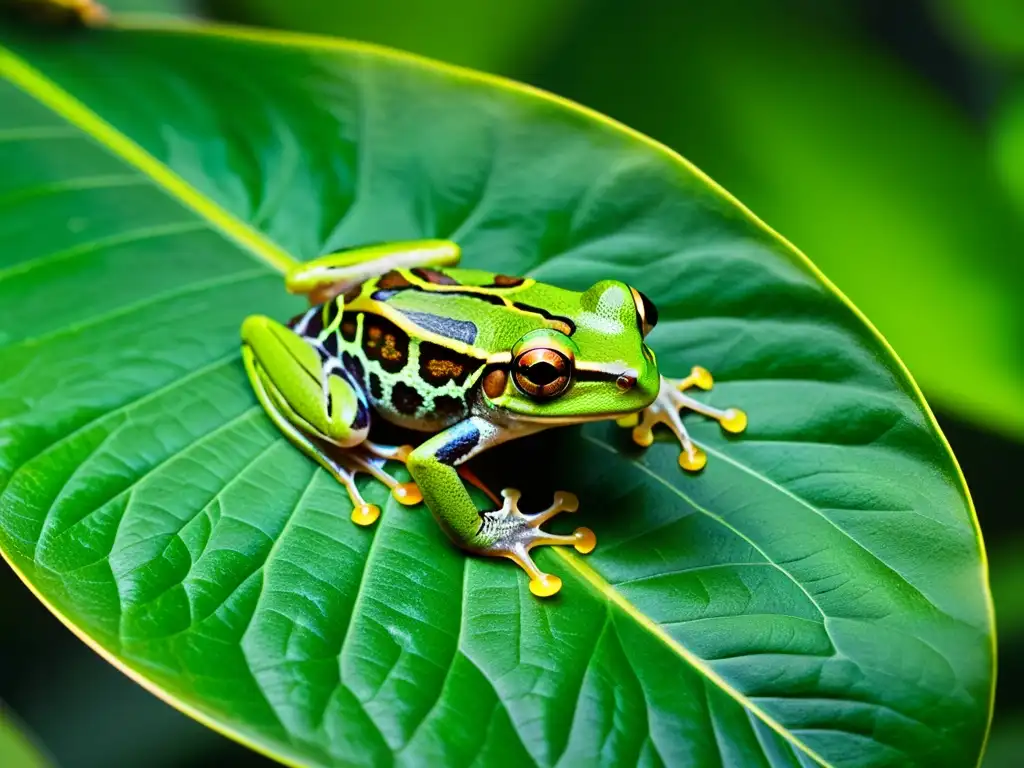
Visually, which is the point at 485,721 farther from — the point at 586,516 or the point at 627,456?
the point at 627,456

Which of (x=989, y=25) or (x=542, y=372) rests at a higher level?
(x=989, y=25)

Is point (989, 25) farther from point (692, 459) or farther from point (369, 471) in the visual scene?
point (369, 471)

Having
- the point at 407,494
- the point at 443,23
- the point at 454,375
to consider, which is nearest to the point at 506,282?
the point at 454,375

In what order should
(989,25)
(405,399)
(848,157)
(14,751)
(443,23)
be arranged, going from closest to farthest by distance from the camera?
(405,399), (14,751), (848,157), (989,25), (443,23)

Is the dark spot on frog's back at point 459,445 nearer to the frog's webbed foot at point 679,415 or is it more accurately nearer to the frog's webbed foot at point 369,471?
the frog's webbed foot at point 369,471

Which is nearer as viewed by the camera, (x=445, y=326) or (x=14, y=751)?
(x=445, y=326)

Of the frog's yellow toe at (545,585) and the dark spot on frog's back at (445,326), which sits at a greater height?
the dark spot on frog's back at (445,326)

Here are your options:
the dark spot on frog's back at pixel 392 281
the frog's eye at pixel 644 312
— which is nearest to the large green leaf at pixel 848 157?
the frog's eye at pixel 644 312

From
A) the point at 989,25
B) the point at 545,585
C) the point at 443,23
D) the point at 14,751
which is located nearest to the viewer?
the point at 545,585
